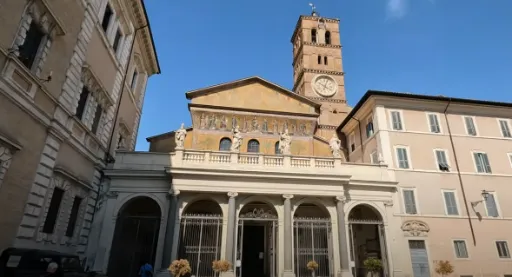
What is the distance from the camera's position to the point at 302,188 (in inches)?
641

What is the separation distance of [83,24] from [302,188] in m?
12.5

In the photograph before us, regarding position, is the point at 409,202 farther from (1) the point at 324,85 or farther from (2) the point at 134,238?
(1) the point at 324,85

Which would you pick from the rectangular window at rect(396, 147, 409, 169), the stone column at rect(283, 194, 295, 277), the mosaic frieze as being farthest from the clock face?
the stone column at rect(283, 194, 295, 277)

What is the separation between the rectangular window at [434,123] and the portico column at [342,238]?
8622 millimetres

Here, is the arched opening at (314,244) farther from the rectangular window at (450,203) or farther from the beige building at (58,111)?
the beige building at (58,111)

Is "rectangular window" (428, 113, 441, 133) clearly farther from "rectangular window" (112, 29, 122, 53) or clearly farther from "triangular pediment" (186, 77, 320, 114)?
"rectangular window" (112, 29, 122, 53)

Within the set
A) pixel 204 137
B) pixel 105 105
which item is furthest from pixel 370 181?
pixel 105 105

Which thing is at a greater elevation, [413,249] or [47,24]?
[47,24]

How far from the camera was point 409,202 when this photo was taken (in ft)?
57.8

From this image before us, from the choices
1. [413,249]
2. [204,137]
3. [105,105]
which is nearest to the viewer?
[105,105]

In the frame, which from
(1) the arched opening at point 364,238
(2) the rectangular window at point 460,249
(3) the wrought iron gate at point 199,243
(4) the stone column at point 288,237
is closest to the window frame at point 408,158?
(1) the arched opening at point 364,238

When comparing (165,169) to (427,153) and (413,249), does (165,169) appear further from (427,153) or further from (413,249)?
(427,153)

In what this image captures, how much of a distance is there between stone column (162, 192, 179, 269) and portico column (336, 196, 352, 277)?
816 cm

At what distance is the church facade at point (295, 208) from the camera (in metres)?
15.3
